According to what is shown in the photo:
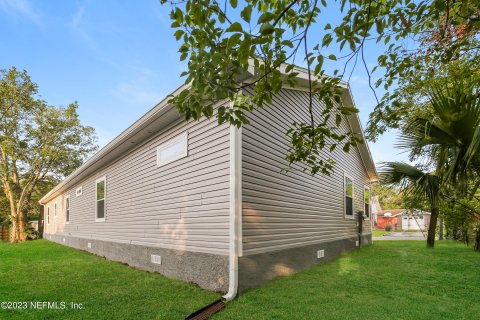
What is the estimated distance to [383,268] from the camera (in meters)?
7.01

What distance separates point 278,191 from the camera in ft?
21.0

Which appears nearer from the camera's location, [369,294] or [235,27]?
[235,27]

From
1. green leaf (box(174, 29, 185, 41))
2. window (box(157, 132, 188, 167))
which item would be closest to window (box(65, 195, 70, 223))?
window (box(157, 132, 188, 167))

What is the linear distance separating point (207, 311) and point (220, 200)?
1.83 meters

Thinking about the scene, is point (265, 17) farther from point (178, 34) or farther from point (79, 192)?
point (79, 192)

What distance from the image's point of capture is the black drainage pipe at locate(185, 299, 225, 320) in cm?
395

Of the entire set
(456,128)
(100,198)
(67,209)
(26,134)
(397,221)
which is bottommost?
(397,221)

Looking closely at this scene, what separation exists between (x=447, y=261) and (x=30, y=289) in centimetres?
889

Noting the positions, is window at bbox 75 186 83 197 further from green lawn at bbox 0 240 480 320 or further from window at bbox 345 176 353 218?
window at bbox 345 176 353 218

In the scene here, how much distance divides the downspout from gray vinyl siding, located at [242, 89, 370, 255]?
14cm

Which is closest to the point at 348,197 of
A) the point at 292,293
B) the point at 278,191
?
the point at 278,191

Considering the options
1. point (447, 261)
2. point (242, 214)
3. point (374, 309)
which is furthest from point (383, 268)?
point (242, 214)

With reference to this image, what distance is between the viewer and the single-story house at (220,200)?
536 cm

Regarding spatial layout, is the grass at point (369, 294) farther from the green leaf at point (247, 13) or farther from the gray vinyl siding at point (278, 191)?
the green leaf at point (247, 13)
